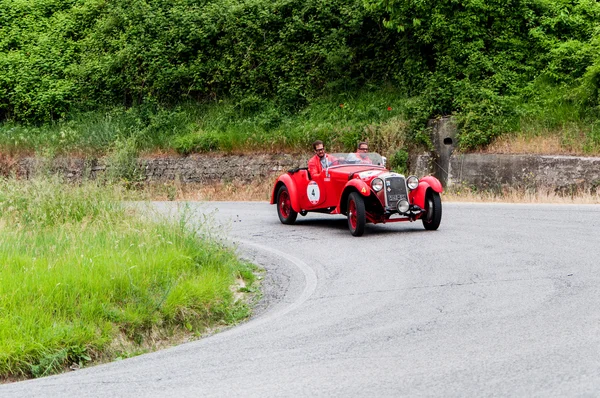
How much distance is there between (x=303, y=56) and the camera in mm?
28016

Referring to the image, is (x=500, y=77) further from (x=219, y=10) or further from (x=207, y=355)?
(x=207, y=355)

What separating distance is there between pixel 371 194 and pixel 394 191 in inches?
16.2

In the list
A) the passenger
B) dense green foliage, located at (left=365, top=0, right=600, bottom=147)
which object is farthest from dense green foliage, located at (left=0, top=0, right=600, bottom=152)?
the passenger

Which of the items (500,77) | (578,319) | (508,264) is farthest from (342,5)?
(578,319)

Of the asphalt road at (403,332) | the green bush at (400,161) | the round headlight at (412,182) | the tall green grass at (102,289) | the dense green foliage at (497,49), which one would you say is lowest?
the asphalt road at (403,332)

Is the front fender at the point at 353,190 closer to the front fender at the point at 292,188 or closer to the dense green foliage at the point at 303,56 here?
the front fender at the point at 292,188

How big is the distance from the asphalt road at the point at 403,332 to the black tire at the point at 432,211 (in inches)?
55.7

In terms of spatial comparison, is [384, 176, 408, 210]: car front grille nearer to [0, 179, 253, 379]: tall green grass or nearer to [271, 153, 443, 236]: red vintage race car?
[271, 153, 443, 236]: red vintage race car

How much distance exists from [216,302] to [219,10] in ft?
73.9

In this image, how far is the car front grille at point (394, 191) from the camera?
13.9 meters

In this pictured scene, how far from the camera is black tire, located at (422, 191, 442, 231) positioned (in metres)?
13.9

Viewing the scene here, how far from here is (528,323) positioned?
7.11 meters

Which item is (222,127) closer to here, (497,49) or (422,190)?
(497,49)

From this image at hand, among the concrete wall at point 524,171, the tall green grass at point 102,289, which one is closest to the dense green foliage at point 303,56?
the concrete wall at point 524,171
